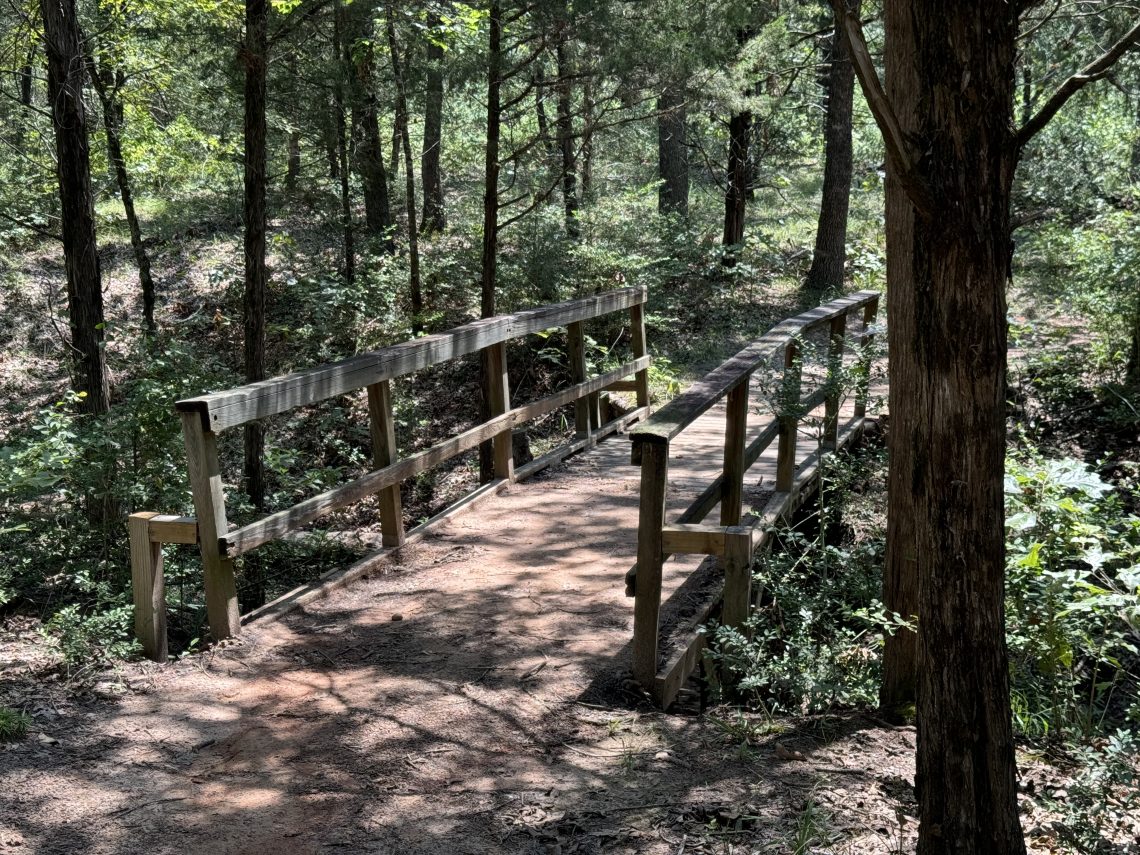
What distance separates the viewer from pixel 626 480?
8.28 meters

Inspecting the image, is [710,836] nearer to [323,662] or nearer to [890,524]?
[890,524]

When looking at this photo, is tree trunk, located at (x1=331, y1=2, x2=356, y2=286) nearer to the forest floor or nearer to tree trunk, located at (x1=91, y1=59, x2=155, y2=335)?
tree trunk, located at (x1=91, y1=59, x2=155, y2=335)

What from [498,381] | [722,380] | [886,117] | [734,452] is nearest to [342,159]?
[498,381]

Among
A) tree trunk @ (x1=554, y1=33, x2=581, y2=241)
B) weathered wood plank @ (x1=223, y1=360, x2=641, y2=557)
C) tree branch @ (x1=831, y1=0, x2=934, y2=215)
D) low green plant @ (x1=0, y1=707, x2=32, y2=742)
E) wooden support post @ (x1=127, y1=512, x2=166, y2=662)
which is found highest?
tree trunk @ (x1=554, y1=33, x2=581, y2=241)

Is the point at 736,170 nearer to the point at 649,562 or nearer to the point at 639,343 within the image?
the point at 639,343

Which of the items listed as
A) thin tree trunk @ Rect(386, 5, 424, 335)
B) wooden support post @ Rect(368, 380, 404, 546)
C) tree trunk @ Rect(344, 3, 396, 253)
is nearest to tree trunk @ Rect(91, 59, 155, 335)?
tree trunk @ Rect(344, 3, 396, 253)

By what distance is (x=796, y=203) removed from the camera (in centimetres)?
2408

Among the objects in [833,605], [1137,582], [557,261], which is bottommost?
[833,605]

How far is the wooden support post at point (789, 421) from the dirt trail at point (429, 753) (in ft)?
4.95

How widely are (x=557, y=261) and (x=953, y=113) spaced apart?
12515 millimetres

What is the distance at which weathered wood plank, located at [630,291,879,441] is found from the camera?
15.1 feet

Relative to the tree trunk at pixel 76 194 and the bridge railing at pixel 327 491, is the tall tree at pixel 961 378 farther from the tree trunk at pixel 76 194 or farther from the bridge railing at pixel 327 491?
the tree trunk at pixel 76 194

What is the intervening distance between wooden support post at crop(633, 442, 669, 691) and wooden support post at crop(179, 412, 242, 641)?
2011mm

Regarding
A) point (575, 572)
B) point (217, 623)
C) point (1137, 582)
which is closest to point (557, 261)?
point (575, 572)
